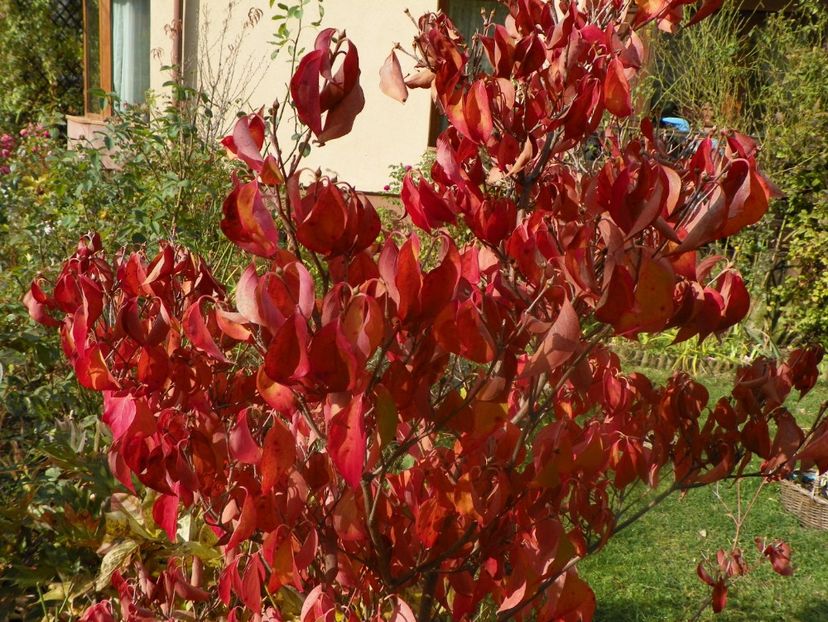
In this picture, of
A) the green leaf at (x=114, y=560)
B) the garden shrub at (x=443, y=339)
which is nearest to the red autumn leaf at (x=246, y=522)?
the garden shrub at (x=443, y=339)

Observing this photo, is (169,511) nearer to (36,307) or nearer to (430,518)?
(430,518)

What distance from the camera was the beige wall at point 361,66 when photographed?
838cm

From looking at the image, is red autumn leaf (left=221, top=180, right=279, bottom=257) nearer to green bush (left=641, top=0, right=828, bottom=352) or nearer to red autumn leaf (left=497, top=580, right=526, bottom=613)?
red autumn leaf (left=497, top=580, right=526, bottom=613)

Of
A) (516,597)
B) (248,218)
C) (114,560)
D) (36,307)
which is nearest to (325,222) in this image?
(248,218)

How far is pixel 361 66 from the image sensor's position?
28.2 feet

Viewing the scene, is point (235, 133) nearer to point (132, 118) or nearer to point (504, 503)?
point (504, 503)

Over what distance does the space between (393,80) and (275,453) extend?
2.32 ft

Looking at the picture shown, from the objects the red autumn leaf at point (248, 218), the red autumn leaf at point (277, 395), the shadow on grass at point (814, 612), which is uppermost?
the red autumn leaf at point (248, 218)

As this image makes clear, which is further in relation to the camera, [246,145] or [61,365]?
[61,365]

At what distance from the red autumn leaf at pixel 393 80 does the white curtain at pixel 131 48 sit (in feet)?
31.3

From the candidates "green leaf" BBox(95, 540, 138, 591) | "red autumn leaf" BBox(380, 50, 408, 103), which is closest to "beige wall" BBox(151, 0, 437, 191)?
"green leaf" BBox(95, 540, 138, 591)

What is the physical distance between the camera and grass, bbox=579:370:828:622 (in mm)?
3285

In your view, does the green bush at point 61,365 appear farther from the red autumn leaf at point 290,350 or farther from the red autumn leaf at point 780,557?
the red autumn leaf at point 780,557

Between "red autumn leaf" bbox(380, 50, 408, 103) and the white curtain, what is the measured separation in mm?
9555
